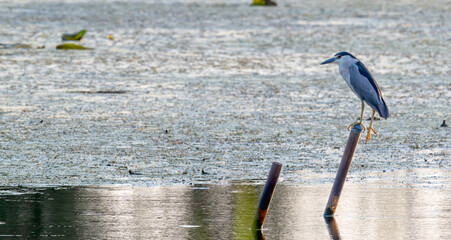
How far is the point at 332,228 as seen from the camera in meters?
7.30

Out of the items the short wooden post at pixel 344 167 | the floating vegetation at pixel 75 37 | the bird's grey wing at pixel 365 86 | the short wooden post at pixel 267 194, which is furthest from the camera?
the floating vegetation at pixel 75 37

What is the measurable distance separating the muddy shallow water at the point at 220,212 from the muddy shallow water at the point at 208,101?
476 millimetres

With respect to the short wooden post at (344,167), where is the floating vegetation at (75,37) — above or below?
below

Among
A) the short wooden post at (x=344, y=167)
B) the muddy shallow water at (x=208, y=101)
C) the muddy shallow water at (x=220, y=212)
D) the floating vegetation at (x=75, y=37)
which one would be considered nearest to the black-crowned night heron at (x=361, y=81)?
the muddy shallow water at (x=220, y=212)

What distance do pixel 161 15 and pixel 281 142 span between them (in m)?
20.1

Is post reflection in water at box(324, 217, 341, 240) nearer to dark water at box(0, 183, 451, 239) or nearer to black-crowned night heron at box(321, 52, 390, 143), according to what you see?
dark water at box(0, 183, 451, 239)

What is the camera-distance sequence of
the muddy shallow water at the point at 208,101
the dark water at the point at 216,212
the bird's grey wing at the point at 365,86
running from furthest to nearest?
1. the muddy shallow water at the point at 208,101
2. the bird's grey wing at the point at 365,86
3. the dark water at the point at 216,212

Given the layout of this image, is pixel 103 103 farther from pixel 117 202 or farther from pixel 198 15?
pixel 198 15

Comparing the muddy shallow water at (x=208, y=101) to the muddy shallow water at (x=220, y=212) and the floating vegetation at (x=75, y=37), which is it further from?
the muddy shallow water at (x=220, y=212)

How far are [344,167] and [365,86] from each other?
1.44 m

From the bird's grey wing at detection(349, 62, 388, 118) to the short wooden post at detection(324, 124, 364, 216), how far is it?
1.32 meters

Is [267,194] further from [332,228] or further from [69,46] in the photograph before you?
[69,46]

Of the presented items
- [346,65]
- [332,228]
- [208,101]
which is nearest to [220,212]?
[332,228]

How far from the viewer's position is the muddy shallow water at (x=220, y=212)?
23.4 feet
